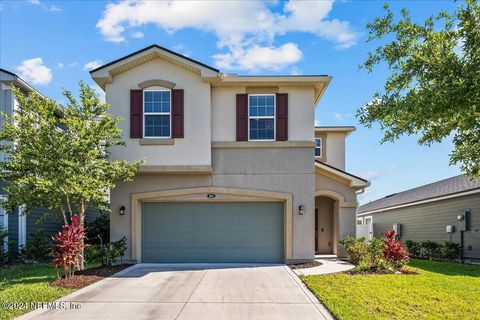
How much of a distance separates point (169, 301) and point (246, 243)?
587cm

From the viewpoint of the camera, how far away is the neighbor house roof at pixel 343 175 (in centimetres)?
1556

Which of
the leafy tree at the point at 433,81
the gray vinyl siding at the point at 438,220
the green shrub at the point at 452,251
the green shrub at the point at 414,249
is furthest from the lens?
the green shrub at the point at 414,249

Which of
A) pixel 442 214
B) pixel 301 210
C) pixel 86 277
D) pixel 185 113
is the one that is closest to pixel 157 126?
pixel 185 113

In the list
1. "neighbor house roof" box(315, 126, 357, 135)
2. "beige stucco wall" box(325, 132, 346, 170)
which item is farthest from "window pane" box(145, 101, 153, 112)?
"beige stucco wall" box(325, 132, 346, 170)

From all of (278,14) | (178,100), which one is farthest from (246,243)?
(278,14)

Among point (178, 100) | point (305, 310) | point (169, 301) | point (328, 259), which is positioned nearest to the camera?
point (305, 310)

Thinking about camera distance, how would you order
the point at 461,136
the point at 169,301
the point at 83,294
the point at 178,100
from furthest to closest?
1. the point at 178,100
2. the point at 83,294
3. the point at 169,301
4. the point at 461,136

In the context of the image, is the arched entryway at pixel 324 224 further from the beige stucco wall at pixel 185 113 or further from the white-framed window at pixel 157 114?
the white-framed window at pixel 157 114

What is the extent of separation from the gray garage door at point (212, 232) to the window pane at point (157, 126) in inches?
95.9

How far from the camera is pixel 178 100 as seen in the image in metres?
13.5

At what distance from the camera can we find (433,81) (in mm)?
5129

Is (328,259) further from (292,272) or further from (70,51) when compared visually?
(70,51)

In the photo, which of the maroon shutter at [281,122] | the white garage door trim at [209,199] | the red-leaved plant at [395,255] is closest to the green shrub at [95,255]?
the white garage door trim at [209,199]

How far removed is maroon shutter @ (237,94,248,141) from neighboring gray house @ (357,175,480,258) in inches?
373
